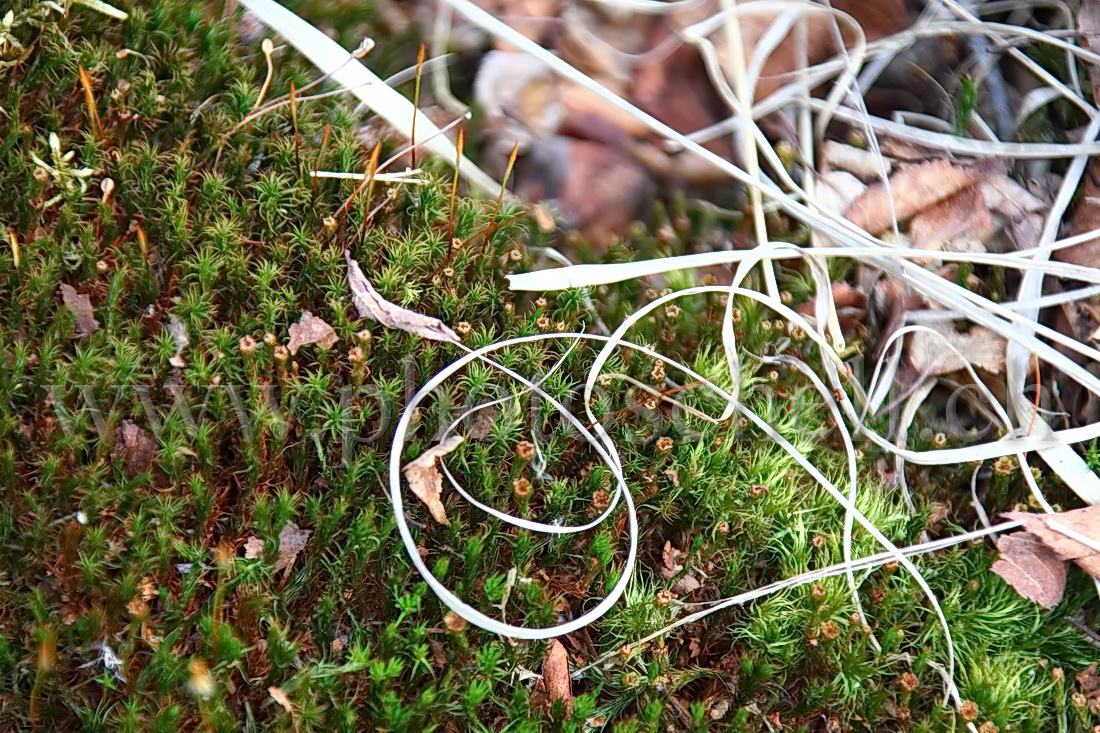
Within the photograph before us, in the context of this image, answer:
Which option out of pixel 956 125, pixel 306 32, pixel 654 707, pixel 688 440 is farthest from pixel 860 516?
pixel 306 32

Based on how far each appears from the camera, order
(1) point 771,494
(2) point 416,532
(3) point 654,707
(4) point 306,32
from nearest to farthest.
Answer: (3) point 654,707 < (2) point 416,532 < (1) point 771,494 < (4) point 306,32

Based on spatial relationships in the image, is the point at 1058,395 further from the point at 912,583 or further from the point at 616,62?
the point at 616,62

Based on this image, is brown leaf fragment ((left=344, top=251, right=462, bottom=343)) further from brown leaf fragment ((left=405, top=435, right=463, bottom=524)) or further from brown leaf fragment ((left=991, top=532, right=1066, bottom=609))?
brown leaf fragment ((left=991, top=532, right=1066, bottom=609))

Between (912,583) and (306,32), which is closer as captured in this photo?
(912,583)

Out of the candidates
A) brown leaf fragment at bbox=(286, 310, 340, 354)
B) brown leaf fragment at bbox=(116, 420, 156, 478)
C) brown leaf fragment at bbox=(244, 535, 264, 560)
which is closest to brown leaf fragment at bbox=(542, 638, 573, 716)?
brown leaf fragment at bbox=(244, 535, 264, 560)

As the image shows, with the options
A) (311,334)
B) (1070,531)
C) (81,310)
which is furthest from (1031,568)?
(81,310)

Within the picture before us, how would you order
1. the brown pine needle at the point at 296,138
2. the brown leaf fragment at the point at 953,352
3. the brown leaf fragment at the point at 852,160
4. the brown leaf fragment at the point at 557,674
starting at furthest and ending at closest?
the brown leaf fragment at the point at 852,160 → the brown leaf fragment at the point at 953,352 → the brown pine needle at the point at 296,138 → the brown leaf fragment at the point at 557,674

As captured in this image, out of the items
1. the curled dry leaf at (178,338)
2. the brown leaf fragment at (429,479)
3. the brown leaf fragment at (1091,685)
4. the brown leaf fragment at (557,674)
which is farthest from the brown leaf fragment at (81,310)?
the brown leaf fragment at (1091,685)

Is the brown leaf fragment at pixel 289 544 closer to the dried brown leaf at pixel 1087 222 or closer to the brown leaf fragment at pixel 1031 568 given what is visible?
the brown leaf fragment at pixel 1031 568

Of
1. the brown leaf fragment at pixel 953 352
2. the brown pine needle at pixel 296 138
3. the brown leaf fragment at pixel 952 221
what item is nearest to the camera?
the brown pine needle at pixel 296 138
